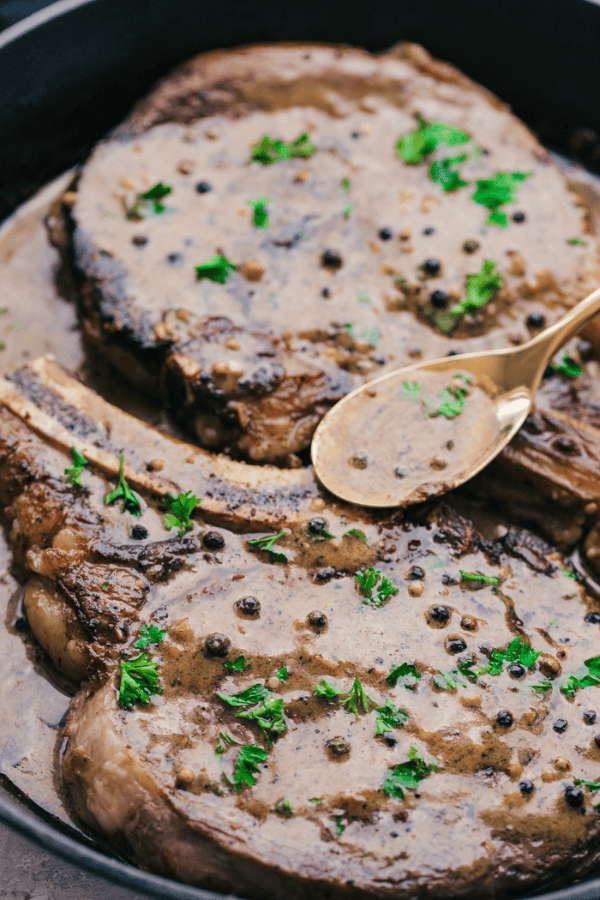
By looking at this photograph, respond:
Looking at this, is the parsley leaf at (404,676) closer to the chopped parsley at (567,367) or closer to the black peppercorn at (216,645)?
the black peppercorn at (216,645)

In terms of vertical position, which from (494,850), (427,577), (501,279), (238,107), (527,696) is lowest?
(494,850)

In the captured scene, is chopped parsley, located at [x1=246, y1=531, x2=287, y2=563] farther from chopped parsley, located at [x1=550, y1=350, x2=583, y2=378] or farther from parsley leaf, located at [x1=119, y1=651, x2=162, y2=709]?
chopped parsley, located at [x1=550, y1=350, x2=583, y2=378]

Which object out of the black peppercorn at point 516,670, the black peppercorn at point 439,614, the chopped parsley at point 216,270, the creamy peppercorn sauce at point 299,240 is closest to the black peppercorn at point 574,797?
the black peppercorn at point 516,670

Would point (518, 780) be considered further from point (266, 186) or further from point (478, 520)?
point (266, 186)

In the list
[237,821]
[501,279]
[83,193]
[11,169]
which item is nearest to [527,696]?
[237,821]

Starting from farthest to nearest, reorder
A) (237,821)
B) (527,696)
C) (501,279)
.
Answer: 1. (501,279)
2. (527,696)
3. (237,821)

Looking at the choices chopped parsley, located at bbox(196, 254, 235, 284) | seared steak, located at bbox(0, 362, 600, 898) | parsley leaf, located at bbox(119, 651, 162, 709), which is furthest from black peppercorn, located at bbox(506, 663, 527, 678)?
chopped parsley, located at bbox(196, 254, 235, 284)
